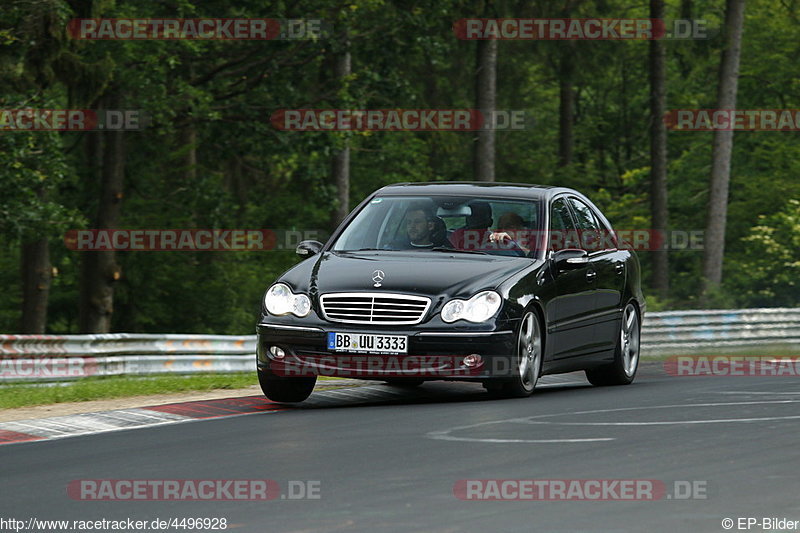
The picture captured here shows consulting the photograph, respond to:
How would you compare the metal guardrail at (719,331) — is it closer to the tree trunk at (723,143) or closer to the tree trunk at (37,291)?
the tree trunk at (723,143)

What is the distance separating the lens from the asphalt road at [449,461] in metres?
7.14

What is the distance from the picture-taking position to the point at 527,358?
12.5 metres

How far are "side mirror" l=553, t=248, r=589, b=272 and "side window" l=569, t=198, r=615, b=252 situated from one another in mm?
809

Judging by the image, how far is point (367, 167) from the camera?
47.1m

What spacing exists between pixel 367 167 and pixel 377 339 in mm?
35484

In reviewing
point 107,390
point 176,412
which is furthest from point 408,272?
point 107,390

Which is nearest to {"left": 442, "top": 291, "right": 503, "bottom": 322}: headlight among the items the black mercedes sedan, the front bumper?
the black mercedes sedan

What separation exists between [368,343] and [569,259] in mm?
2270

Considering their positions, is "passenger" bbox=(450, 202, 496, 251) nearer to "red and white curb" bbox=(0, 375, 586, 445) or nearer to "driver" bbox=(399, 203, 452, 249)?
"driver" bbox=(399, 203, 452, 249)

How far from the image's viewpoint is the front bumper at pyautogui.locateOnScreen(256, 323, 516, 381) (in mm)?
11789

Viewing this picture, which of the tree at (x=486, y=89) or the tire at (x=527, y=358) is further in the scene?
the tree at (x=486, y=89)

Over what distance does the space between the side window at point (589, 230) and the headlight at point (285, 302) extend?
326 cm

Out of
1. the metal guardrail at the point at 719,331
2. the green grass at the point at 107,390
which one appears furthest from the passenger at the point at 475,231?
the metal guardrail at the point at 719,331

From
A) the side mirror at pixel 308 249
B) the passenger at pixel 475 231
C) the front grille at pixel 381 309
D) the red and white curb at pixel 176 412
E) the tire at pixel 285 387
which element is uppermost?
the passenger at pixel 475 231
